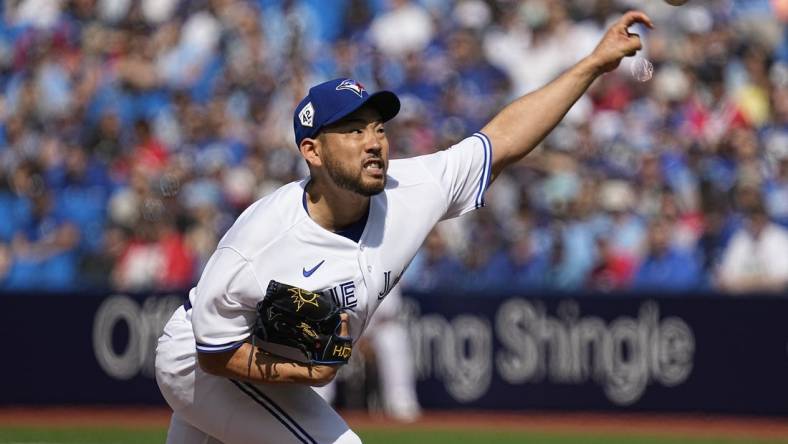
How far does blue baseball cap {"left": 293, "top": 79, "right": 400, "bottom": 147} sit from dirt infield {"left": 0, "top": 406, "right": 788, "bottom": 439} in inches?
272

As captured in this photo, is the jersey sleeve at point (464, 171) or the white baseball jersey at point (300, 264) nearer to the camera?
the white baseball jersey at point (300, 264)

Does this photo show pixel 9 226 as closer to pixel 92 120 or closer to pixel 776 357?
pixel 92 120

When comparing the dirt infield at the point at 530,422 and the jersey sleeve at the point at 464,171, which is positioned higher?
the jersey sleeve at the point at 464,171

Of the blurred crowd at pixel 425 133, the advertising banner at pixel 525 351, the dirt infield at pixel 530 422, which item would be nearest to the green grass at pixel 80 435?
the dirt infield at pixel 530 422

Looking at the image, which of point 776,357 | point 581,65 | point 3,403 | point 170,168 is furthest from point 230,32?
point 581,65

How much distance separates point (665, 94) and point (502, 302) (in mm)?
2832

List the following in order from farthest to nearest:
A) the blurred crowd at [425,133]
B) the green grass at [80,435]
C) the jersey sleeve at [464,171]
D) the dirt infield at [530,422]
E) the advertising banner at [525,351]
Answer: the blurred crowd at [425,133]
the advertising banner at [525,351]
the dirt infield at [530,422]
the green grass at [80,435]
the jersey sleeve at [464,171]

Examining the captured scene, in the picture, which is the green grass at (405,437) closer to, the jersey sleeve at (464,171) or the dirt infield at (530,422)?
the dirt infield at (530,422)

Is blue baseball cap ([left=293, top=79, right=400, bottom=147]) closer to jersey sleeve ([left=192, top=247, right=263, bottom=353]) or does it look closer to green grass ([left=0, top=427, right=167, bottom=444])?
jersey sleeve ([left=192, top=247, right=263, bottom=353])

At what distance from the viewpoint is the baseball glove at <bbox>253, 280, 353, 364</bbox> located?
4.69 meters

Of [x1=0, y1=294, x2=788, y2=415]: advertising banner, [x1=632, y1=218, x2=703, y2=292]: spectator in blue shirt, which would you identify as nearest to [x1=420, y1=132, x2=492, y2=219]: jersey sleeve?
[x1=632, y1=218, x2=703, y2=292]: spectator in blue shirt

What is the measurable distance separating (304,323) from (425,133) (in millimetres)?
8854

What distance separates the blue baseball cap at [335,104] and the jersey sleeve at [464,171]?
0.45 m

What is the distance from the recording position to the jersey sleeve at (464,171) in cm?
535
